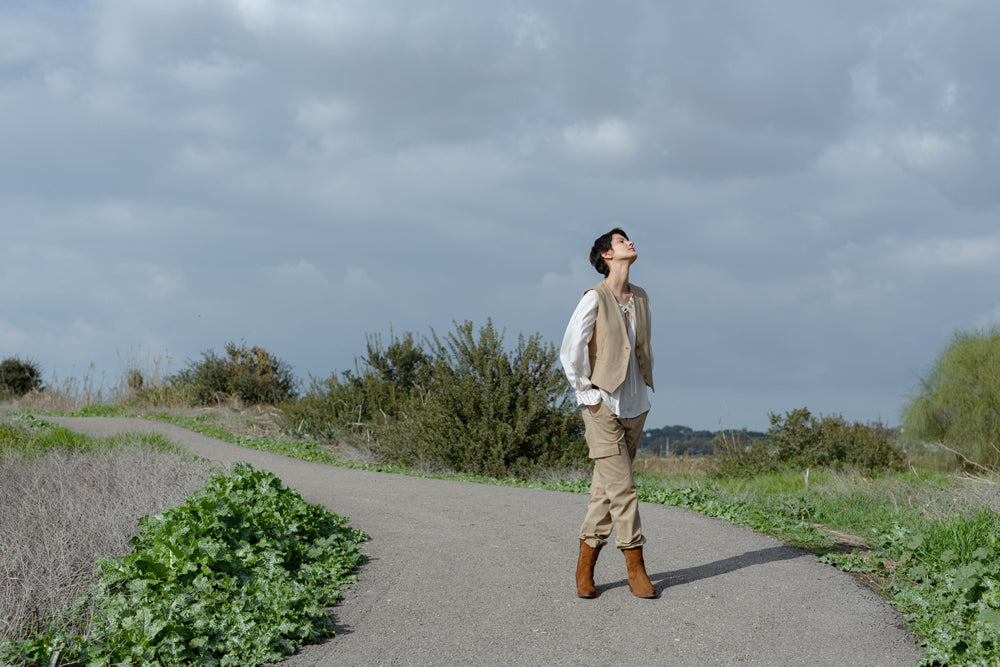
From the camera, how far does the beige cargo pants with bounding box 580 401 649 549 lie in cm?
548

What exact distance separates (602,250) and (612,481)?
1682 millimetres

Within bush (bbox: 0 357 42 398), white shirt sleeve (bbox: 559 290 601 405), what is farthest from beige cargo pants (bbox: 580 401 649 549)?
bush (bbox: 0 357 42 398)

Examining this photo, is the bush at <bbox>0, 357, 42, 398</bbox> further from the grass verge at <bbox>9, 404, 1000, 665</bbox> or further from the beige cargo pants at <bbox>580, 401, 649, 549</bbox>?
the beige cargo pants at <bbox>580, 401, 649, 549</bbox>

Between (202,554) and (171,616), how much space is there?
80 centimetres

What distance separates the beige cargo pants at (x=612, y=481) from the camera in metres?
5.48

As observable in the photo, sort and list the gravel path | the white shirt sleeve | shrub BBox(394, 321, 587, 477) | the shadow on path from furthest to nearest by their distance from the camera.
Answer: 1. shrub BBox(394, 321, 587, 477)
2. the shadow on path
3. the white shirt sleeve
4. the gravel path

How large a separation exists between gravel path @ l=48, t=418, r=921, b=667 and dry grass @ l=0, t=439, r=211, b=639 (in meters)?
2.02

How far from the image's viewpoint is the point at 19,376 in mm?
34469

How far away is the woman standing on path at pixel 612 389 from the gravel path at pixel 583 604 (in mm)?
427

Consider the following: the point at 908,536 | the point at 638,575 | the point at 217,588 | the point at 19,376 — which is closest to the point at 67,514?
the point at 217,588

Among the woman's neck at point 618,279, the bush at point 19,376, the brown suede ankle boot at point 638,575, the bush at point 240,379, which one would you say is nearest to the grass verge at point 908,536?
the brown suede ankle boot at point 638,575

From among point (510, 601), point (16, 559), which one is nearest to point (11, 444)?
point (16, 559)

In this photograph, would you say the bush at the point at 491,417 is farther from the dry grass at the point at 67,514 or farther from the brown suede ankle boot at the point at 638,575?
the brown suede ankle boot at the point at 638,575

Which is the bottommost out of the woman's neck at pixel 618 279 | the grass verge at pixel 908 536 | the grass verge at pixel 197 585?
the grass verge at pixel 197 585
